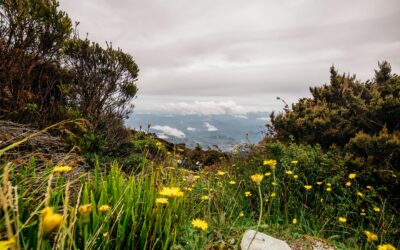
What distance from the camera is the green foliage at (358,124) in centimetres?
401

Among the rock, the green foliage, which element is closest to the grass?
the rock

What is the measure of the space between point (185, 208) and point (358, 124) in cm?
437

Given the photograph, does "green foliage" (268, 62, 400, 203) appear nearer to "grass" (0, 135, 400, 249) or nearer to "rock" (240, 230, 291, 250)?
"grass" (0, 135, 400, 249)

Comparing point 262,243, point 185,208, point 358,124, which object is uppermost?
point 358,124

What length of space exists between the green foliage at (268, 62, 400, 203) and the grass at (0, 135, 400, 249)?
387mm

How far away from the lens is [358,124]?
5348 millimetres

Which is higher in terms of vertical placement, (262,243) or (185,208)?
(185,208)

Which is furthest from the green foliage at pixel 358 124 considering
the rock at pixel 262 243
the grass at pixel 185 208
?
the rock at pixel 262 243

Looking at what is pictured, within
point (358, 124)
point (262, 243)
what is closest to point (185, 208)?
point (262, 243)

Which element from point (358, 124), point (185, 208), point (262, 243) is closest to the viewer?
point (262, 243)

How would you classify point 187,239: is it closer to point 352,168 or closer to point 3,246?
point 3,246

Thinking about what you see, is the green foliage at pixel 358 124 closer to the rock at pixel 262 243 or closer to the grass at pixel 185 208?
the grass at pixel 185 208

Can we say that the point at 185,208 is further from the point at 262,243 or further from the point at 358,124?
the point at 358,124

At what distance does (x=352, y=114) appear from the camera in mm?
5758
